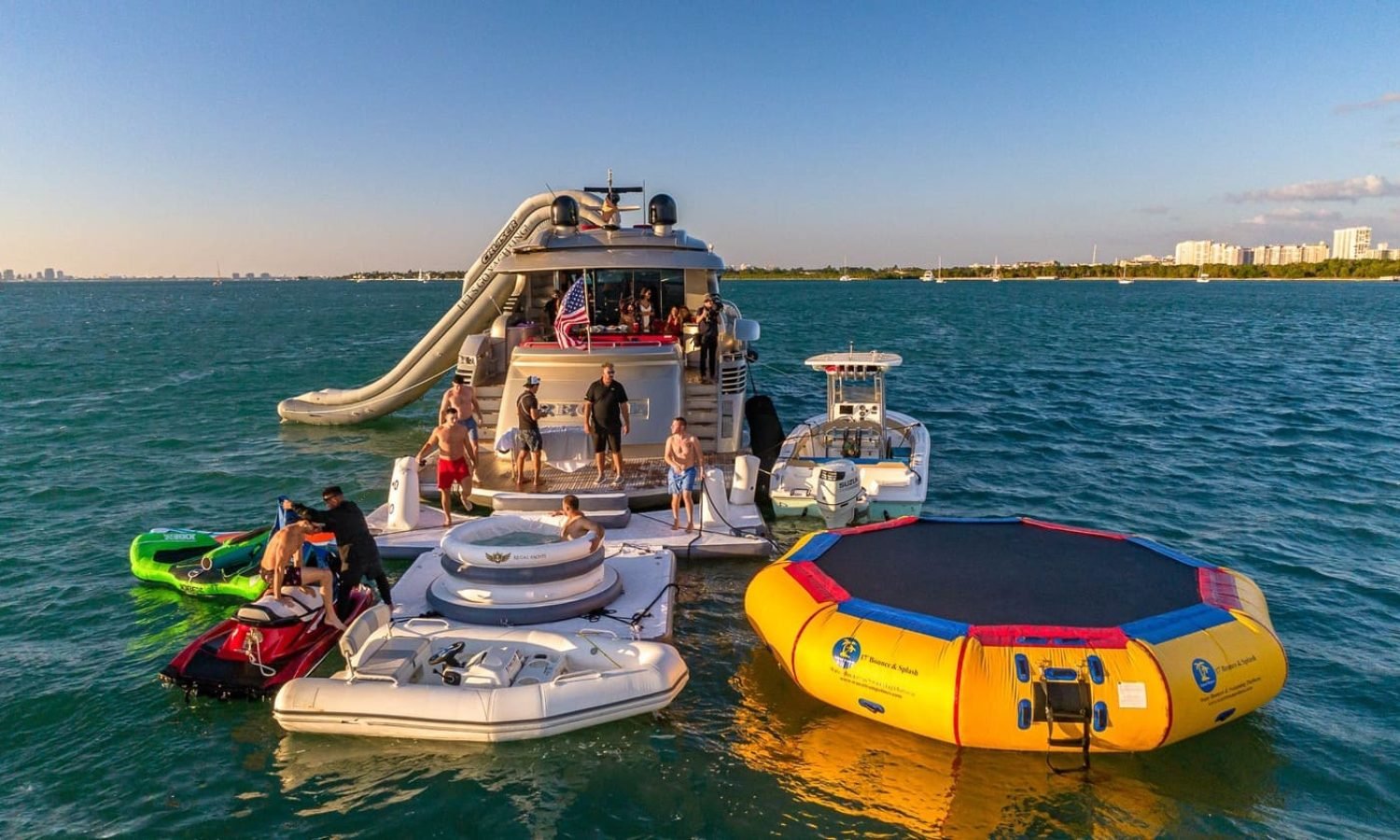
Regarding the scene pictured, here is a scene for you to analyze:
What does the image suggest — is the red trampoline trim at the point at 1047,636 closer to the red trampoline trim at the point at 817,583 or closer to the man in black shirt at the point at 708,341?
the red trampoline trim at the point at 817,583

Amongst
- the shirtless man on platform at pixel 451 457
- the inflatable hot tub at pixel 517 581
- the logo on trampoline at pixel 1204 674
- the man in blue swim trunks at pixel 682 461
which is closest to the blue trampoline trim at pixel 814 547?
the inflatable hot tub at pixel 517 581

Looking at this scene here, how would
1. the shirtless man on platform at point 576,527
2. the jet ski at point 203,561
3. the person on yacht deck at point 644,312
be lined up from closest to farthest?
the shirtless man on platform at point 576,527
the jet ski at point 203,561
the person on yacht deck at point 644,312

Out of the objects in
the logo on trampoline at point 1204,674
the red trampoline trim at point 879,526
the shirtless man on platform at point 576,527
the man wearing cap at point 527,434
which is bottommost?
the logo on trampoline at point 1204,674

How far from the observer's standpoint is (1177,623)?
743 cm

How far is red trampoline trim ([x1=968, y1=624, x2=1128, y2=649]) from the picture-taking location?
23.3 ft

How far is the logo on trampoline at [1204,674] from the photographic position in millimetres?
6953

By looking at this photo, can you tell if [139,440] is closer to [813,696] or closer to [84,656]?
[84,656]

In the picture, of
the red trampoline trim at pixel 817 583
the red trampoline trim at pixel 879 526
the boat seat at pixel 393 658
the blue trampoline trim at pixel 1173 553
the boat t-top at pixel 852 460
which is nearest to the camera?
the boat seat at pixel 393 658

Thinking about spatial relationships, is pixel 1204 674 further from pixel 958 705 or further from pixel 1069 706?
pixel 958 705

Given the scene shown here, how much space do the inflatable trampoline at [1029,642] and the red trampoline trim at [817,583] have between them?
21 mm

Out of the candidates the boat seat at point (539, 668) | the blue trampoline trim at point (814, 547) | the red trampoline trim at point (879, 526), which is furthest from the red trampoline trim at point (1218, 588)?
the boat seat at point (539, 668)

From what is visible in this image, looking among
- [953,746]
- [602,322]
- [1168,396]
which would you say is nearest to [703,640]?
[953,746]

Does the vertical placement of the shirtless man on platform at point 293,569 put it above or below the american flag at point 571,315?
below

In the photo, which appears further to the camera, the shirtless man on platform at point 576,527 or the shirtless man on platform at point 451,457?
the shirtless man on platform at point 451,457
